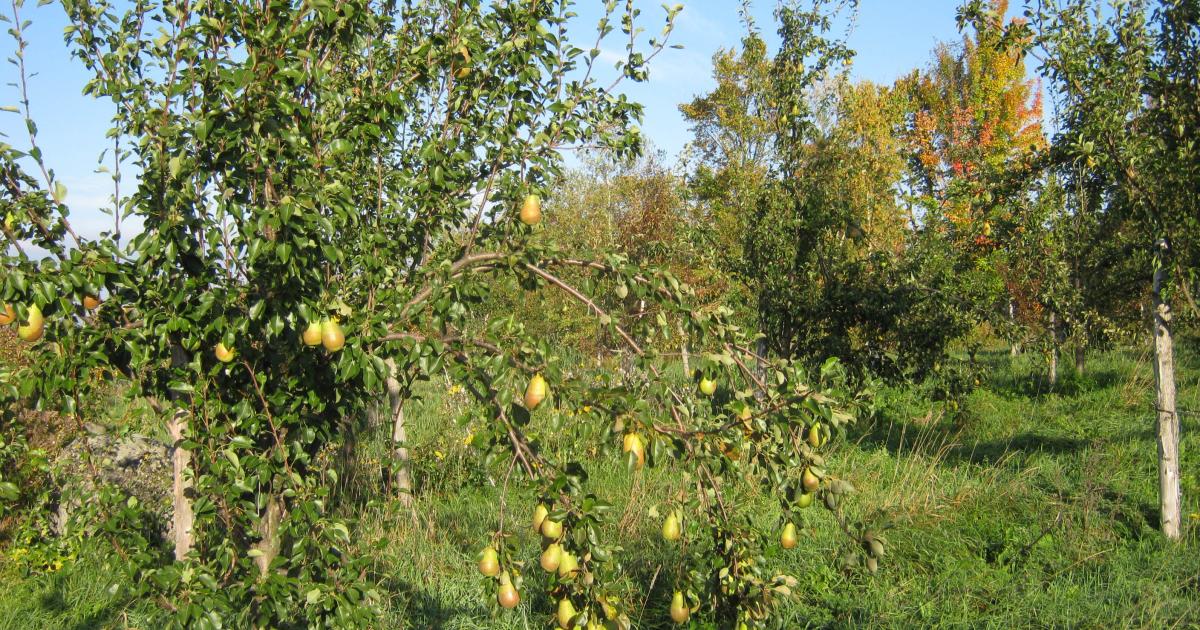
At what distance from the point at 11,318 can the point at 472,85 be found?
58.5 inches

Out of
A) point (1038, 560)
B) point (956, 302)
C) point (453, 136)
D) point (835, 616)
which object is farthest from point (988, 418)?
point (453, 136)

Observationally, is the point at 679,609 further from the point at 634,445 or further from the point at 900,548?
the point at 900,548

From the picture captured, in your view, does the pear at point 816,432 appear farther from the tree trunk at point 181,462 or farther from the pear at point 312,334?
the tree trunk at point 181,462

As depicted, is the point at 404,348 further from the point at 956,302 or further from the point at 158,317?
the point at 956,302

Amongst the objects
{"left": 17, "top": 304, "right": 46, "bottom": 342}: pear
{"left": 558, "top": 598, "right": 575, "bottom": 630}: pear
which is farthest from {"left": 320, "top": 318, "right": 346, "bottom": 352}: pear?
{"left": 558, "top": 598, "right": 575, "bottom": 630}: pear

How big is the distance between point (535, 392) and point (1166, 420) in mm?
5266

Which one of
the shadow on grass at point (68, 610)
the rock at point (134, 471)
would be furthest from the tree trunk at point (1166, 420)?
the shadow on grass at point (68, 610)

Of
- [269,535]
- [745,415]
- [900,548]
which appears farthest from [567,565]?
[900,548]

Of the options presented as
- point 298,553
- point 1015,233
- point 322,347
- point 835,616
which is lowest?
point 835,616

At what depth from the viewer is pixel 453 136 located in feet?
8.77

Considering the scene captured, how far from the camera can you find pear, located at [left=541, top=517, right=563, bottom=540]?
1913 mm

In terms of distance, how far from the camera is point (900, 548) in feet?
16.0

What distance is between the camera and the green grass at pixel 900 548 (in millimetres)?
4117

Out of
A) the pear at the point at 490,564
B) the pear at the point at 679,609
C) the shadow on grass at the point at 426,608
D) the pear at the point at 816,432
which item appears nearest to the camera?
the pear at the point at 490,564
